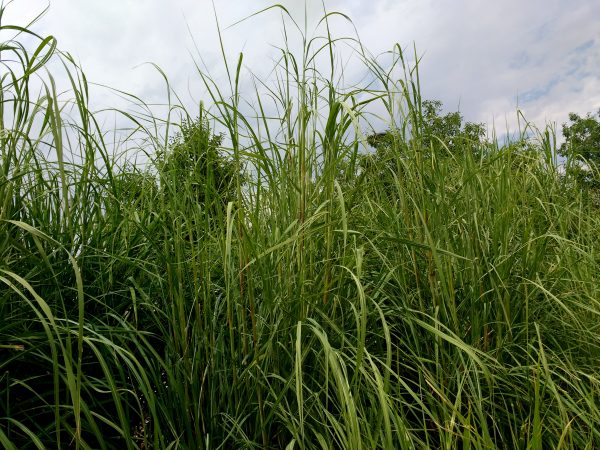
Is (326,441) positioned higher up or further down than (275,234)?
further down

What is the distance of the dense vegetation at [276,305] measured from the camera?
4.31 ft

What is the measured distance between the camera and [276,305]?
1.36 m

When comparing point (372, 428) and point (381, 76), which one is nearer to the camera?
point (372, 428)

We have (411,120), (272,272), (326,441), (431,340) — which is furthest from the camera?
(411,120)

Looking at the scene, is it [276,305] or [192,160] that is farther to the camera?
[192,160]

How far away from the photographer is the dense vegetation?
131 centimetres

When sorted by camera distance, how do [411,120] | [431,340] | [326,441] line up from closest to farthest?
[326,441]
[431,340]
[411,120]

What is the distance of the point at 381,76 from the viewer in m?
1.80

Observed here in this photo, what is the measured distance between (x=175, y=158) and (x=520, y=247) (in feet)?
3.82

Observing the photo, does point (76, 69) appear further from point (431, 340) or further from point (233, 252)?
point (431, 340)

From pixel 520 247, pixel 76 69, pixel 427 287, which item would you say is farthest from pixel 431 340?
pixel 76 69

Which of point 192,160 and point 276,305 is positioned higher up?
point 192,160

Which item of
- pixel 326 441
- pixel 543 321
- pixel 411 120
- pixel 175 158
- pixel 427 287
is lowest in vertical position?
pixel 326 441

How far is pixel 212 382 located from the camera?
1.35m
